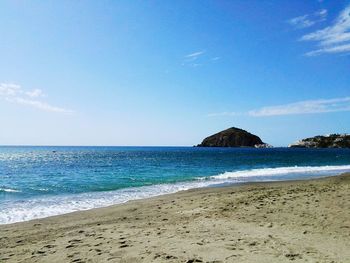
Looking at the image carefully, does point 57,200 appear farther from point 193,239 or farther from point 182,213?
point 193,239

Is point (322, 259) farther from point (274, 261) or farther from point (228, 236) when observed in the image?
point (228, 236)

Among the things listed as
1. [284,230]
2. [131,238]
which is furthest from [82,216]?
[284,230]

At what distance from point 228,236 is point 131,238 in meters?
2.66

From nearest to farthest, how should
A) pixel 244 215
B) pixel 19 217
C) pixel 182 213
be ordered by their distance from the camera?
pixel 244 215
pixel 182 213
pixel 19 217

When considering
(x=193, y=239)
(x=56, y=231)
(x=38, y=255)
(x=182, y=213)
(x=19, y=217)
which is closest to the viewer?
(x=38, y=255)

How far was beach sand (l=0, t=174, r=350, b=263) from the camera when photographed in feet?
24.3

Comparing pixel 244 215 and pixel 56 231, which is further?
pixel 244 215

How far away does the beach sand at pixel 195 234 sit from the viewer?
7398mm

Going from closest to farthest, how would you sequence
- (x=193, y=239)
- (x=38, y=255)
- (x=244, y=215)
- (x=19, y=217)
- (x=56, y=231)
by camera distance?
(x=38, y=255) < (x=193, y=239) < (x=56, y=231) < (x=244, y=215) < (x=19, y=217)

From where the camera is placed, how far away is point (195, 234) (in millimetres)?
9281

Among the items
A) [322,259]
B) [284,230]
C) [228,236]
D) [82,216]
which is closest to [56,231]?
[82,216]

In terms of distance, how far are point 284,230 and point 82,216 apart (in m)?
8.25

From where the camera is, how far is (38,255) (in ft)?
26.7

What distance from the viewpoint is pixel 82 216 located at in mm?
13773
